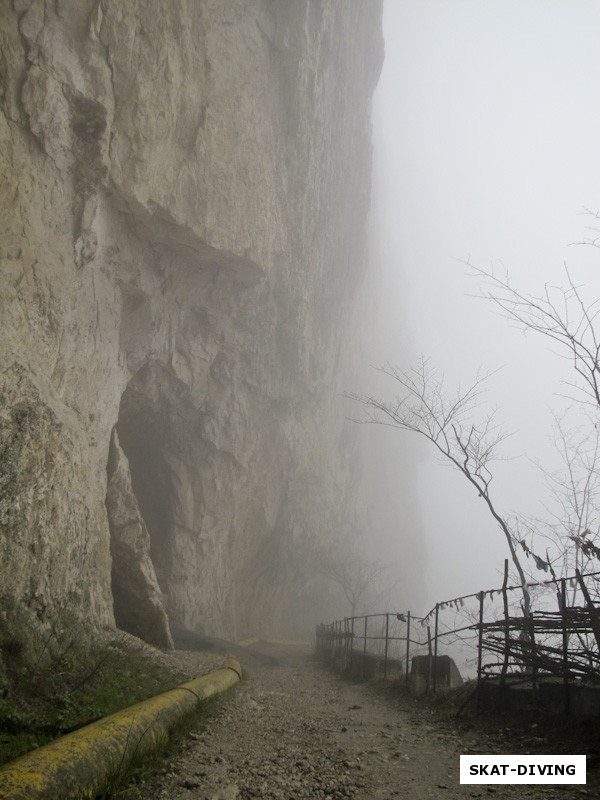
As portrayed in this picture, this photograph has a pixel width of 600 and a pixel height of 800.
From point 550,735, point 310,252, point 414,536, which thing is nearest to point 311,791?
point 550,735

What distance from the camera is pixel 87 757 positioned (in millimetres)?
4059

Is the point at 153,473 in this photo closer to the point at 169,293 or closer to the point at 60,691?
the point at 169,293

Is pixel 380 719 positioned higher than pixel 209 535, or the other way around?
pixel 209 535

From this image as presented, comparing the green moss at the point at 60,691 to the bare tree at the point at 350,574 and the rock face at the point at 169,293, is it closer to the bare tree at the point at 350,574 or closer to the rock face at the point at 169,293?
the rock face at the point at 169,293

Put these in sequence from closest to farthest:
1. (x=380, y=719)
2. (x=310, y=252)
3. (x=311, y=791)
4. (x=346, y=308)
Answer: (x=311, y=791) → (x=380, y=719) → (x=310, y=252) → (x=346, y=308)

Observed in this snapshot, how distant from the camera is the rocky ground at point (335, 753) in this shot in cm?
452

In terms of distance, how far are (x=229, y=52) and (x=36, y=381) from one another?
14.0m

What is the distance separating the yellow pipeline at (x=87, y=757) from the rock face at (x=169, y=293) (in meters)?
2.89

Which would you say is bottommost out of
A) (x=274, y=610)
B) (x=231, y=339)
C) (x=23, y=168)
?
(x=274, y=610)

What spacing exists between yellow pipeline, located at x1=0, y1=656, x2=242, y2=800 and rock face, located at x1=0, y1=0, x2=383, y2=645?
9.48ft

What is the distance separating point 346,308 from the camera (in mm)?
37875

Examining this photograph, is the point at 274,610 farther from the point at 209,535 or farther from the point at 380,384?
the point at 380,384

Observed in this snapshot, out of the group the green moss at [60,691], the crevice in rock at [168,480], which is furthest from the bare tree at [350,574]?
the green moss at [60,691]

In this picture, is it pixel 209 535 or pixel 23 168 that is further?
pixel 209 535
